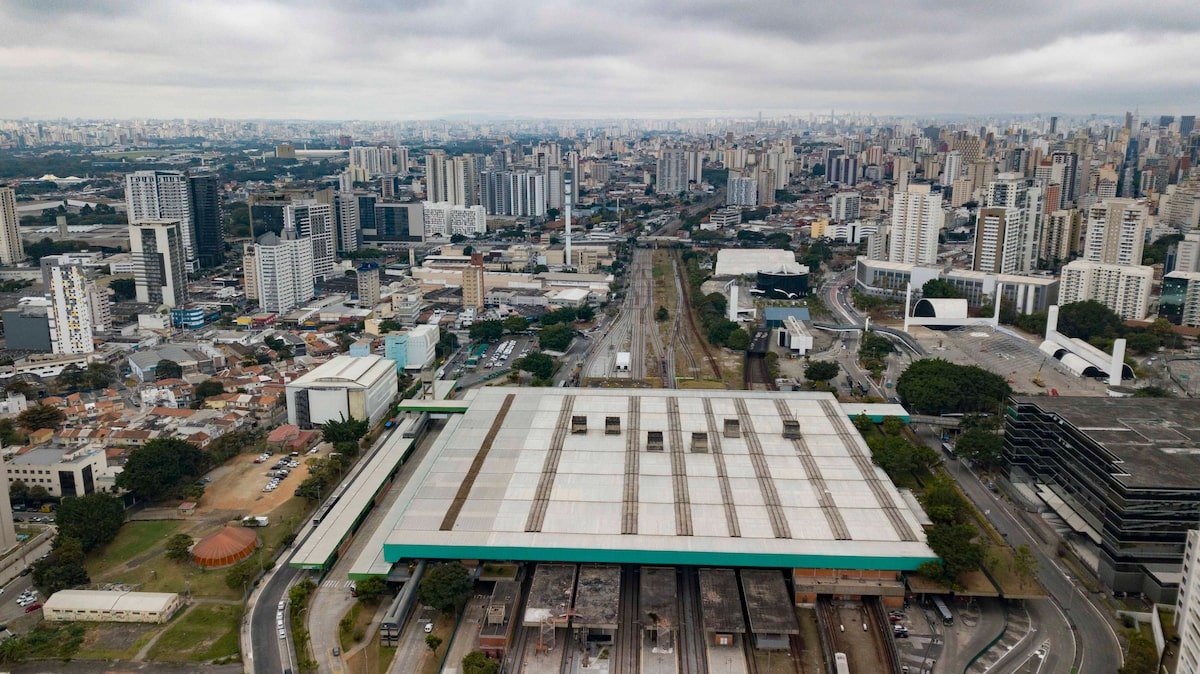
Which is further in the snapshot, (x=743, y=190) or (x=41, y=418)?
(x=743, y=190)

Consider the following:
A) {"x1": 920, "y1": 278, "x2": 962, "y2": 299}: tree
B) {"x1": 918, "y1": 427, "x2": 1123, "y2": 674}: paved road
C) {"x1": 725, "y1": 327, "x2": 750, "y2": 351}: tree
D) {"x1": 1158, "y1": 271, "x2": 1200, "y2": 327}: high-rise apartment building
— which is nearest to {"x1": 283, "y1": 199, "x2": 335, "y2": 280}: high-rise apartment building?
{"x1": 725, "y1": 327, "x2": 750, "y2": 351}: tree

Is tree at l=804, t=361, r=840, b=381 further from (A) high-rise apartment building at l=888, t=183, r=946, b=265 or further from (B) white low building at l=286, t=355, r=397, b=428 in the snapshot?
(A) high-rise apartment building at l=888, t=183, r=946, b=265

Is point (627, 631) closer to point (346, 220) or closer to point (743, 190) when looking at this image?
point (346, 220)

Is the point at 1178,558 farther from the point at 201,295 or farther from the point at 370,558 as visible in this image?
the point at 201,295

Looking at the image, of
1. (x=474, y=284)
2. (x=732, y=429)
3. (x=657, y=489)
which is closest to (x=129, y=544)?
(x=657, y=489)

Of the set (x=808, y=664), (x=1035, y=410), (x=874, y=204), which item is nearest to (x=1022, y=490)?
(x=1035, y=410)
